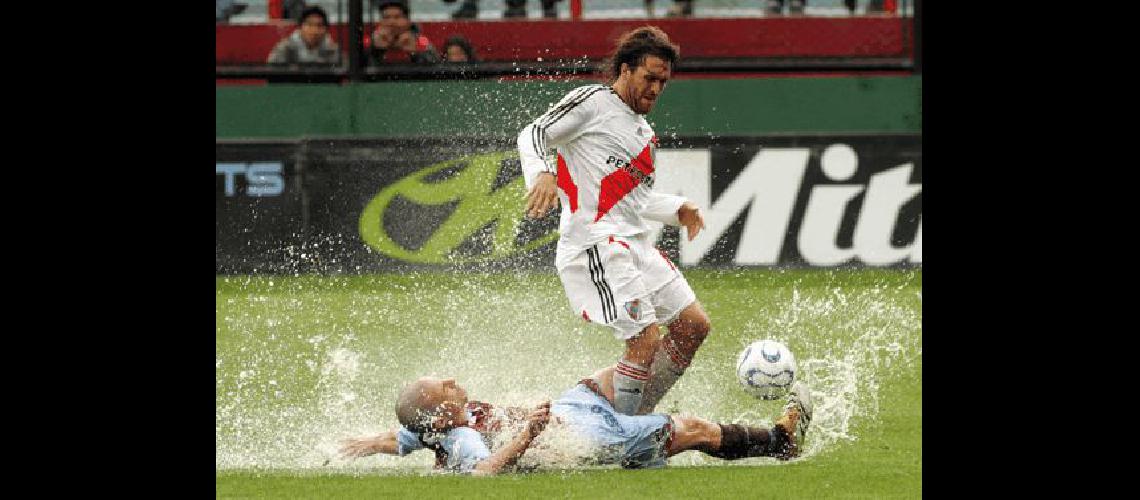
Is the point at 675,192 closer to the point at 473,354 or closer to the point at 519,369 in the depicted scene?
the point at 473,354

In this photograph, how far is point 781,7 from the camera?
16.6 meters

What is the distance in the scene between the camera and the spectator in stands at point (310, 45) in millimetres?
15844

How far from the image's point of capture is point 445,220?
14.4m

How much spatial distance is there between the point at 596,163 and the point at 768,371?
1.26m

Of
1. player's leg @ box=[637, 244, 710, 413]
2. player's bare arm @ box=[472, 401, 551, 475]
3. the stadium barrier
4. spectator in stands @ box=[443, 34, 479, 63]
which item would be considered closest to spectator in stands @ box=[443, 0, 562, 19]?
spectator in stands @ box=[443, 34, 479, 63]

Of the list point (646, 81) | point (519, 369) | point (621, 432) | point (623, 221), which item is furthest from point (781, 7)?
point (621, 432)

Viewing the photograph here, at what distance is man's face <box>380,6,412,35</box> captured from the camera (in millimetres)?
15781

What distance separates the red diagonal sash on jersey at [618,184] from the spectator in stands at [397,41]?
7718 mm

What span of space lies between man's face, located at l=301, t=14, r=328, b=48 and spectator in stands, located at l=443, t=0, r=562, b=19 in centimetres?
121

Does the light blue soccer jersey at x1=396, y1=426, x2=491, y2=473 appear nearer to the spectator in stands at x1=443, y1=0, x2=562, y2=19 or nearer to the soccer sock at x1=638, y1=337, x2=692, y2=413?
the soccer sock at x1=638, y1=337, x2=692, y2=413

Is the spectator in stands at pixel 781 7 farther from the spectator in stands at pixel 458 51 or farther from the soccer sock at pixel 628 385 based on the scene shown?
the soccer sock at pixel 628 385

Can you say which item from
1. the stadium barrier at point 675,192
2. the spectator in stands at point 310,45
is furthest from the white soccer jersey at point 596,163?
the spectator in stands at point 310,45

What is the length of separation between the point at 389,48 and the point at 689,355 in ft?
26.6
